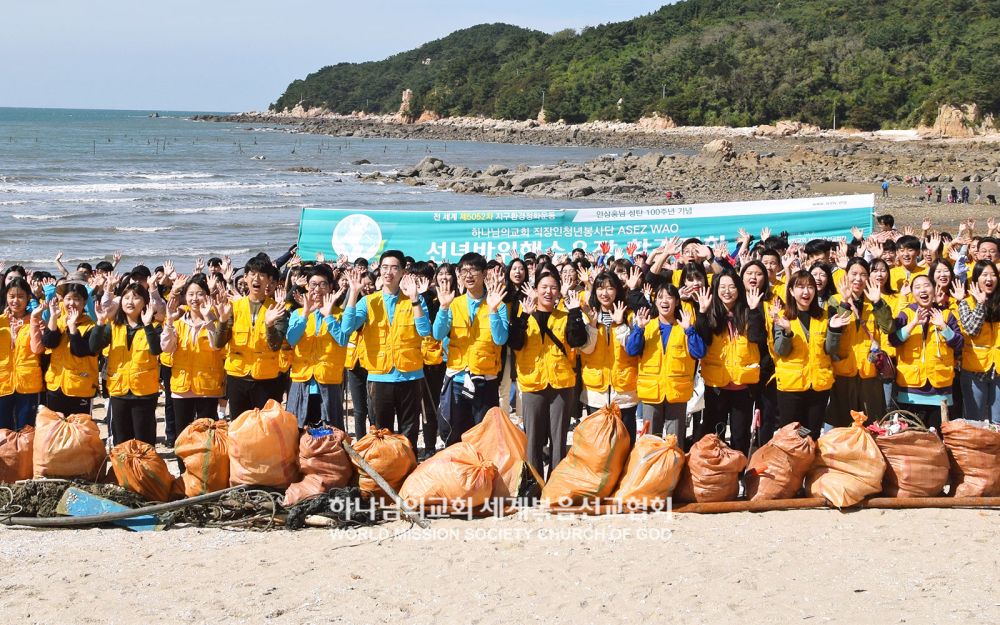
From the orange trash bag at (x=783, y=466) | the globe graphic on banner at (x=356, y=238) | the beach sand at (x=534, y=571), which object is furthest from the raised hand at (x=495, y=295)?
the globe graphic on banner at (x=356, y=238)

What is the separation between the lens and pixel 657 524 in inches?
228

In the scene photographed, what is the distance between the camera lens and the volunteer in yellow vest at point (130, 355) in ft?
22.3

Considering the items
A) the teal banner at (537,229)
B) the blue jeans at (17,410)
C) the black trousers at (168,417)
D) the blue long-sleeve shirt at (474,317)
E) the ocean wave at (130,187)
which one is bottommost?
the black trousers at (168,417)

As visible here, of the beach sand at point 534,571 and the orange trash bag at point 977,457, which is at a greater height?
the orange trash bag at point 977,457

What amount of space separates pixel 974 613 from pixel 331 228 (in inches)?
359

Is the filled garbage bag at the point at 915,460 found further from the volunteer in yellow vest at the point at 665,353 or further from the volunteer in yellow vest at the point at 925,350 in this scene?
the volunteer in yellow vest at the point at 665,353

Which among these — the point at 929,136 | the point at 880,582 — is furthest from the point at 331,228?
the point at 929,136

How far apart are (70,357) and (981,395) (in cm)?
625

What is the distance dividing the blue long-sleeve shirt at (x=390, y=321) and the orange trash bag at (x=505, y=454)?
92 centimetres

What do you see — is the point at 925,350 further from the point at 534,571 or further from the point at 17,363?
the point at 17,363

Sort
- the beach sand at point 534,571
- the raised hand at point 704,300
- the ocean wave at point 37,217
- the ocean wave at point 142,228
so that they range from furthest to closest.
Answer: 1. the ocean wave at point 37,217
2. the ocean wave at point 142,228
3. the raised hand at point 704,300
4. the beach sand at point 534,571

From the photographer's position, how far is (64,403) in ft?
23.3

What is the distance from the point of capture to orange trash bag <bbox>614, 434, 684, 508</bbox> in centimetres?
589

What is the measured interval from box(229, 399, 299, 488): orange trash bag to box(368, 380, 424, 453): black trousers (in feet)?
3.14
